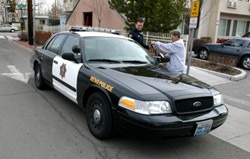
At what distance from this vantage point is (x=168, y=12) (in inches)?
483

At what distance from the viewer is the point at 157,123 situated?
2996 millimetres

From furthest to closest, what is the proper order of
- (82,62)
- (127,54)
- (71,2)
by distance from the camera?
(71,2) → (127,54) → (82,62)

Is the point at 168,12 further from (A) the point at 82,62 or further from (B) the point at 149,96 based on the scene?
(B) the point at 149,96

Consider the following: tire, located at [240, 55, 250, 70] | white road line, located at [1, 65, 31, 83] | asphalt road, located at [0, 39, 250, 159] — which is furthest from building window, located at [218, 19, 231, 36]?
asphalt road, located at [0, 39, 250, 159]

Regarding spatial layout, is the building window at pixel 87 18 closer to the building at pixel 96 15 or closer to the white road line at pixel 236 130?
the building at pixel 96 15

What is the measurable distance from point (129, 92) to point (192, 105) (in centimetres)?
82

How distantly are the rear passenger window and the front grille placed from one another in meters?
3.17

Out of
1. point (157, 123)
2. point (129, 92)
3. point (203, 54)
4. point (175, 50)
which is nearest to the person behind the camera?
point (157, 123)

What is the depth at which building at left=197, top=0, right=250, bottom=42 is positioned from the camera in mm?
21719

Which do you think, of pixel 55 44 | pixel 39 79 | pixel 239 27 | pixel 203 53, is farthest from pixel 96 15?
pixel 55 44

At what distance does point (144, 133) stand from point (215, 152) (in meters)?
1.26

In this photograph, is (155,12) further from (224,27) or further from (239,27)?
(239,27)

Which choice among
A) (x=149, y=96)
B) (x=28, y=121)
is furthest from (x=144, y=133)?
(x=28, y=121)

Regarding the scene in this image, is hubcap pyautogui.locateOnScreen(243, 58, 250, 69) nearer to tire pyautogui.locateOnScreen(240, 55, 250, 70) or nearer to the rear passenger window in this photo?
tire pyautogui.locateOnScreen(240, 55, 250, 70)
